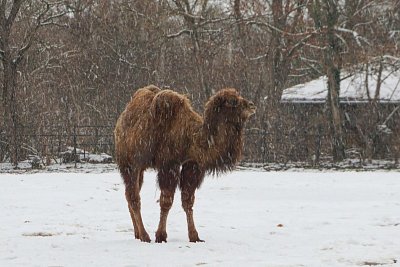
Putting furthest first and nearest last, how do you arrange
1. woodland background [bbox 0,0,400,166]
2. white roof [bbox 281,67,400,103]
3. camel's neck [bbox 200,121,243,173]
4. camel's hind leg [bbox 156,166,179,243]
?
white roof [bbox 281,67,400,103]
woodland background [bbox 0,0,400,166]
camel's hind leg [bbox 156,166,179,243]
camel's neck [bbox 200,121,243,173]

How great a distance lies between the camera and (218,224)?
1095 centimetres

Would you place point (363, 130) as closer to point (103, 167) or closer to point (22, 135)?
point (103, 167)

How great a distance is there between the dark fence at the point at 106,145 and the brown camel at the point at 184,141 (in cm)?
1832

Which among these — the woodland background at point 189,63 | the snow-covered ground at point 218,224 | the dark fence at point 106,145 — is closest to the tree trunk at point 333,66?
the woodland background at point 189,63

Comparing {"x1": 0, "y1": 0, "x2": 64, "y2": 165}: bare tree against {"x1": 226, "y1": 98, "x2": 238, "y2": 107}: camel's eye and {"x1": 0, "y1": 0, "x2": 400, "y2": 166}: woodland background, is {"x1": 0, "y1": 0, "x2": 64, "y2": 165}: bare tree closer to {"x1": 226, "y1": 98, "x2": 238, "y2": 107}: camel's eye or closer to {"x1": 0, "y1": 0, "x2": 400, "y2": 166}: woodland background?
{"x1": 0, "y1": 0, "x2": 400, "y2": 166}: woodland background

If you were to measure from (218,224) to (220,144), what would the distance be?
2.51 metres

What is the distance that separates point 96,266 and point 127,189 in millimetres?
1956

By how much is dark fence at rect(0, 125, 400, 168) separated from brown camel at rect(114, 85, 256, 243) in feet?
60.1

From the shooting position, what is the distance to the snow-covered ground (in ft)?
26.1

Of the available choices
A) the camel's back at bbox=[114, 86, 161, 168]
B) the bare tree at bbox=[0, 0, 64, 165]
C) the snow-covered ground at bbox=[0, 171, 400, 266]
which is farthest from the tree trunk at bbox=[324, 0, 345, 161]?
the camel's back at bbox=[114, 86, 161, 168]

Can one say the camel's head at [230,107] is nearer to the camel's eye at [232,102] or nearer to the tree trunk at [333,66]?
the camel's eye at [232,102]

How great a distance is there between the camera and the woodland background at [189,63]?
28.3 meters

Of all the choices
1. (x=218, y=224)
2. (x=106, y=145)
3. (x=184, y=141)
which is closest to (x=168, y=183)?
(x=184, y=141)

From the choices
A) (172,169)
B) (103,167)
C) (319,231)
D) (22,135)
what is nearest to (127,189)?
(172,169)
